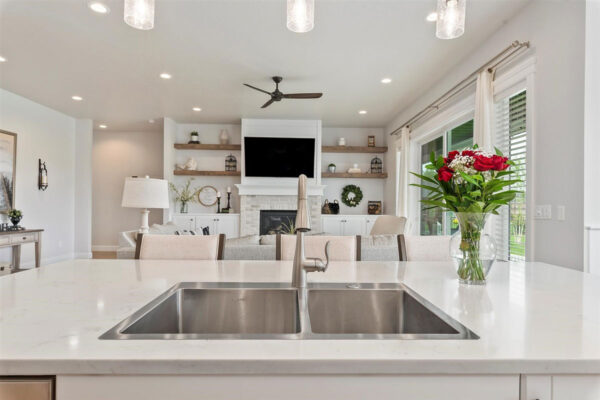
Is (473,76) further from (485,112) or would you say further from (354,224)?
(354,224)

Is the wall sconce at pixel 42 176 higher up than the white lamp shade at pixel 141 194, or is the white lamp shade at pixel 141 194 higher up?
the wall sconce at pixel 42 176

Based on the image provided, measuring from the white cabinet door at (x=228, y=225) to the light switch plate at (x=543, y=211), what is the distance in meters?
5.00

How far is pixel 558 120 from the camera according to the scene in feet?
8.04

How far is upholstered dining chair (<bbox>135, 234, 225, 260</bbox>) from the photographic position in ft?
6.01

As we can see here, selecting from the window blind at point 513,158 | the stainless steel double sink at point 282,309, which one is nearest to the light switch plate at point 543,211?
the window blind at point 513,158

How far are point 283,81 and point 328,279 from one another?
3.76 m

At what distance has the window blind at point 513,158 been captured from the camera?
2.97 metres

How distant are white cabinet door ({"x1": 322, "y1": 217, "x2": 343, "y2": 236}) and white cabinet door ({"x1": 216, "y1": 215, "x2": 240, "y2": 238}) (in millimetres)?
1669

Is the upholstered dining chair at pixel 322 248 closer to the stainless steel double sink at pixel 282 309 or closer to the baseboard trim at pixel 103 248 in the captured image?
the stainless steel double sink at pixel 282 309

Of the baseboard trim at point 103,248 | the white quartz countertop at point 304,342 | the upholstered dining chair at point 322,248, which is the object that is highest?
the upholstered dining chair at point 322,248

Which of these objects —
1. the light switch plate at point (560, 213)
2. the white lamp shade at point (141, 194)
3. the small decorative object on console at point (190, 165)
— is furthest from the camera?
the small decorative object on console at point (190, 165)

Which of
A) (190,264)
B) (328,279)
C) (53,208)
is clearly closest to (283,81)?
(190,264)

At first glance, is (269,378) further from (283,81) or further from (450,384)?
(283,81)

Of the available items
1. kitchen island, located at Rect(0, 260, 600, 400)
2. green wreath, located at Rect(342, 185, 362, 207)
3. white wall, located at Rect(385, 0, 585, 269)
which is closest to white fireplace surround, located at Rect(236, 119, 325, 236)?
green wreath, located at Rect(342, 185, 362, 207)
